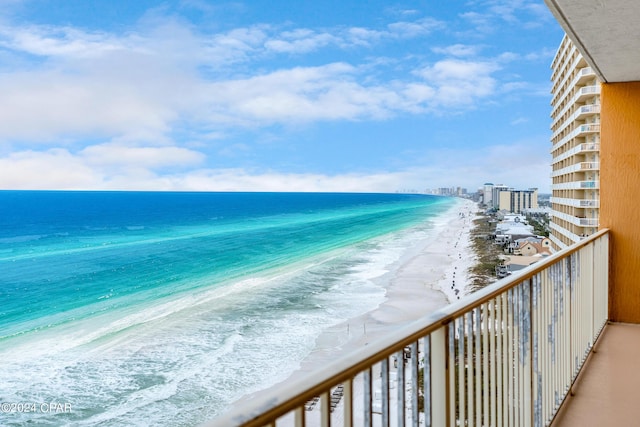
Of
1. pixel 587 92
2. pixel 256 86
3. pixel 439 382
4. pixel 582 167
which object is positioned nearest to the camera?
pixel 439 382

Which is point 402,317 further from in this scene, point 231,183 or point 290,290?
point 231,183

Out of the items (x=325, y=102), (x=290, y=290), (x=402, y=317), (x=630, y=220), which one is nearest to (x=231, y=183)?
(x=325, y=102)

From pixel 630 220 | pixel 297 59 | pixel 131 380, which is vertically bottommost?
pixel 131 380

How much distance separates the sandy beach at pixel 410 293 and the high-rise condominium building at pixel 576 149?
23.0 ft

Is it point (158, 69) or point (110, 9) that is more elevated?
point (110, 9)

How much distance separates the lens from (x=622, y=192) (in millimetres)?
4301

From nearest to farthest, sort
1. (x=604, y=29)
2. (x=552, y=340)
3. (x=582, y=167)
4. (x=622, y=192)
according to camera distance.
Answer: (x=552, y=340), (x=604, y=29), (x=622, y=192), (x=582, y=167)

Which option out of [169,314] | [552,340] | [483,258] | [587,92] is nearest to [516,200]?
[483,258]

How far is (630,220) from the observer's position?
4.27 m

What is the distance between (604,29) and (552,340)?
177cm

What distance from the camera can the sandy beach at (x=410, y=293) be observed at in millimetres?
17375

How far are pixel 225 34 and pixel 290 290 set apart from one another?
3062 inches

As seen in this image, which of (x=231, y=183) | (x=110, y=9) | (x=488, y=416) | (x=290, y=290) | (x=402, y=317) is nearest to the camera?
(x=488, y=416)

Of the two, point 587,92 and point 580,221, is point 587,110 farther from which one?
point 580,221
